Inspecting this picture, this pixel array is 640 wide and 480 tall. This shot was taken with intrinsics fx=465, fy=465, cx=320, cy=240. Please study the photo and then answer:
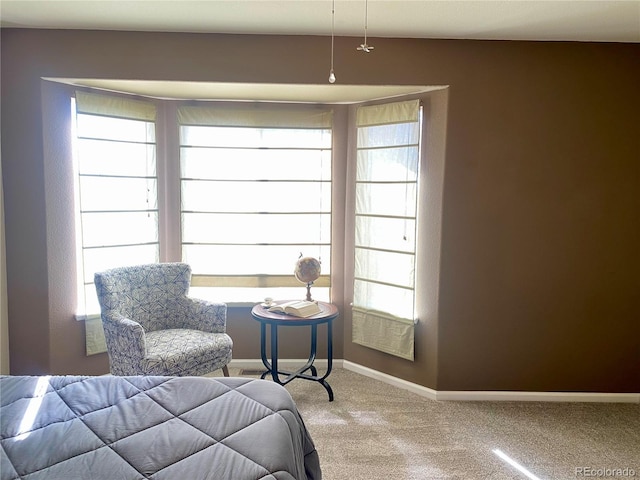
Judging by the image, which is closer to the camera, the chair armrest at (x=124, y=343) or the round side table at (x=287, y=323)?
the chair armrest at (x=124, y=343)

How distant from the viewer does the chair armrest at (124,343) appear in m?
2.72

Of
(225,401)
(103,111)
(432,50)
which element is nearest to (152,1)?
(103,111)

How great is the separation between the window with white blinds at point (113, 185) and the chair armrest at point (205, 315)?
62cm

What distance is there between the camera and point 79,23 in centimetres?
291

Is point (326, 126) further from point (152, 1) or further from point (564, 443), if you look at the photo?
point (564, 443)

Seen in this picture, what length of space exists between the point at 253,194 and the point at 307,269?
0.81 m

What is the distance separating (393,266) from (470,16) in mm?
1701

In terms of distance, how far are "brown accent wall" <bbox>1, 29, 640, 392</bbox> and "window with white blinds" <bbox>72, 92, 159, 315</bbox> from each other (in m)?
0.23

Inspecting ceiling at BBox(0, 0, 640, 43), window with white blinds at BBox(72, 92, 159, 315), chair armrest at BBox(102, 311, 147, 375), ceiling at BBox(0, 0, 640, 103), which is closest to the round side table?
chair armrest at BBox(102, 311, 147, 375)

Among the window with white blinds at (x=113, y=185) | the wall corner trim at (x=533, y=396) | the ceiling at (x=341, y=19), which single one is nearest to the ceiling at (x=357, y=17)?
the ceiling at (x=341, y=19)

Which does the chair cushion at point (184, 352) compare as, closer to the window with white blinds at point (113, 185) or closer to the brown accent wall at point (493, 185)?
the window with white blinds at point (113, 185)

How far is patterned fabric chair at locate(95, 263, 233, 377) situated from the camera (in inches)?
109

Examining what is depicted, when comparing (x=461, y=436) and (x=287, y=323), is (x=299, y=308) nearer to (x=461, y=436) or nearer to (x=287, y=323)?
(x=287, y=323)

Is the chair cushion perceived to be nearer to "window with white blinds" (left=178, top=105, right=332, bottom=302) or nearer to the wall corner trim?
"window with white blinds" (left=178, top=105, right=332, bottom=302)
